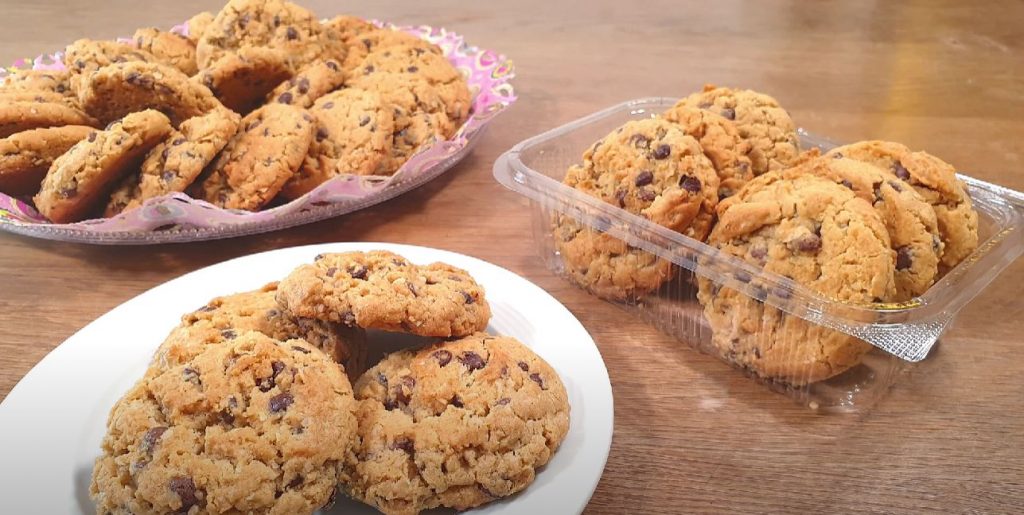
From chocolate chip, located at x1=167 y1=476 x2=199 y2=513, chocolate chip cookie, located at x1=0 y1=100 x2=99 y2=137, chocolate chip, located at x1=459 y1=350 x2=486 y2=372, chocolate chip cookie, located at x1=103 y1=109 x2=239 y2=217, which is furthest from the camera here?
chocolate chip cookie, located at x1=0 y1=100 x2=99 y2=137

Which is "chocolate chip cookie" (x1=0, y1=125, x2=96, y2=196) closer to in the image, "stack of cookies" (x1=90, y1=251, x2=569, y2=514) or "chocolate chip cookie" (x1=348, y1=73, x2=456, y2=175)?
"chocolate chip cookie" (x1=348, y1=73, x2=456, y2=175)

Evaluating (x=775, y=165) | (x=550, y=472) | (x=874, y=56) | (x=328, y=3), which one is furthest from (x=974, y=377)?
(x=328, y=3)

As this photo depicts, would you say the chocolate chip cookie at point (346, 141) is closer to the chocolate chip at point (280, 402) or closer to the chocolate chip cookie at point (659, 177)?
the chocolate chip cookie at point (659, 177)

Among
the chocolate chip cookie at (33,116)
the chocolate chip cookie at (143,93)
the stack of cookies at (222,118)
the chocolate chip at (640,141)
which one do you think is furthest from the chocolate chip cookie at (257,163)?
the chocolate chip at (640,141)

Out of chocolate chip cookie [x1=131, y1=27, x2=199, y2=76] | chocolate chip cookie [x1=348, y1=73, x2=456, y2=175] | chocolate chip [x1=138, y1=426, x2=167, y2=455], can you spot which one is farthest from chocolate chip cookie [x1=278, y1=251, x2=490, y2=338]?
chocolate chip cookie [x1=131, y1=27, x2=199, y2=76]

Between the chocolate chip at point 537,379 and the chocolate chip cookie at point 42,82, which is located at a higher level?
the chocolate chip cookie at point 42,82

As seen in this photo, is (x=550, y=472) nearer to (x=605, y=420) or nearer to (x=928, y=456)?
(x=605, y=420)
